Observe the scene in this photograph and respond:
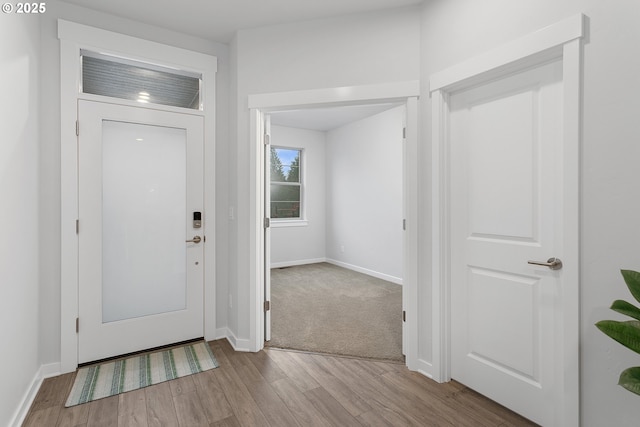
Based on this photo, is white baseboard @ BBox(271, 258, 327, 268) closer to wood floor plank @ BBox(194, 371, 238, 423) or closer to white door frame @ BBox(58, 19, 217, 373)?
wood floor plank @ BBox(194, 371, 238, 423)

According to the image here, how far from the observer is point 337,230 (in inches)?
246

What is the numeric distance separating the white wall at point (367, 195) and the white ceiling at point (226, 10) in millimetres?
2577

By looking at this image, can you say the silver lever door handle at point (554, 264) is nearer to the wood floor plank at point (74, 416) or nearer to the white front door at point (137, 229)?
the white front door at point (137, 229)

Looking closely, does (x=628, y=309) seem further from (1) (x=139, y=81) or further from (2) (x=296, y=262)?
(2) (x=296, y=262)

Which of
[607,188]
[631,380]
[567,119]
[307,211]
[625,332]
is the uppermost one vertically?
[567,119]

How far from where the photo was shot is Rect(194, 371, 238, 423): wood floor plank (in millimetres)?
1869

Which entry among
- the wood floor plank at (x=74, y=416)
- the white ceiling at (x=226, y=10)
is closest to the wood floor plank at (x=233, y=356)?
the wood floor plank at (x=74, y=416)

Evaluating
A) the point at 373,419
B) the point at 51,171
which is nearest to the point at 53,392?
the point at 51,171

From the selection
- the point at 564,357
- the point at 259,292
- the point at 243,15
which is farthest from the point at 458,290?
the point at 243,15

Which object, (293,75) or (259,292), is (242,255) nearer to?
(259,292)

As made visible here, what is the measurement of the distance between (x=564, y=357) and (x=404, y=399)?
95cm

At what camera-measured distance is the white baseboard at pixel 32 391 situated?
5.79 ft

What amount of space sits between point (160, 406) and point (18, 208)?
1.48m

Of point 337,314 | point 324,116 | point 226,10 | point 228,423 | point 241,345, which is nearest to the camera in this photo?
point 228,423
